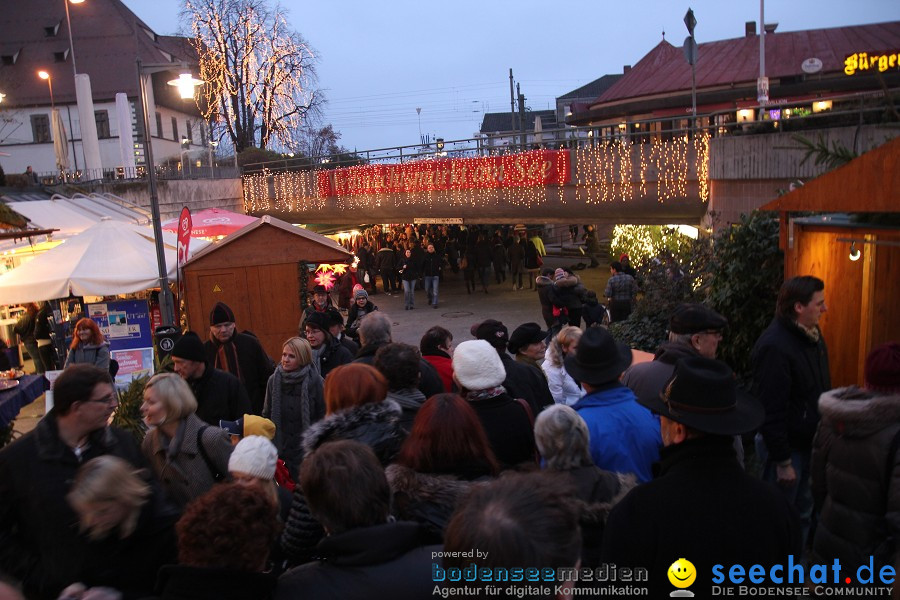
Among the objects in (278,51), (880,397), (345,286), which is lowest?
(345,286)

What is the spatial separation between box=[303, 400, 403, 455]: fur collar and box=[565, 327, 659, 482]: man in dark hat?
3.35ft

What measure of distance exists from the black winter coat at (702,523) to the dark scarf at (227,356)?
17.2 ft

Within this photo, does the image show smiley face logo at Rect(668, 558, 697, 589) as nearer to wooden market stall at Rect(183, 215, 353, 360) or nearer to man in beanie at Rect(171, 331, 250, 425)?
man in beanie at Rect(171, 331, 250, 425)

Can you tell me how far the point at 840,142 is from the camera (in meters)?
9.52

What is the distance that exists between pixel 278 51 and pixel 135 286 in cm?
3521

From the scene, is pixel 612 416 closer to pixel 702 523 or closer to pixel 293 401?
pixel 702 523

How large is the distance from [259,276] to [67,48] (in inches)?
1763

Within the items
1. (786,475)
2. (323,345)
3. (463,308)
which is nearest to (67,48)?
(463,308)

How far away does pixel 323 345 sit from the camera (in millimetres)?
7332

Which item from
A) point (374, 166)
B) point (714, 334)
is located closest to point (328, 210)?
point (374, 166)

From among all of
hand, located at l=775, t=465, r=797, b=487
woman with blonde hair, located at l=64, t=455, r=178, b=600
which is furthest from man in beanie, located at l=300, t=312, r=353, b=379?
woman with blonde hair, located at l=64, t=455, r=178, b=600

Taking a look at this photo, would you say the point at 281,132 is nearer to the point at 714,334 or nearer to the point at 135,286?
the point at 135,286

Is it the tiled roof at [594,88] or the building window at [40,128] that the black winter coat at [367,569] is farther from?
the tiled roof at [594,88]

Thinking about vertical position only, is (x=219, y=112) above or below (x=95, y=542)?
above
